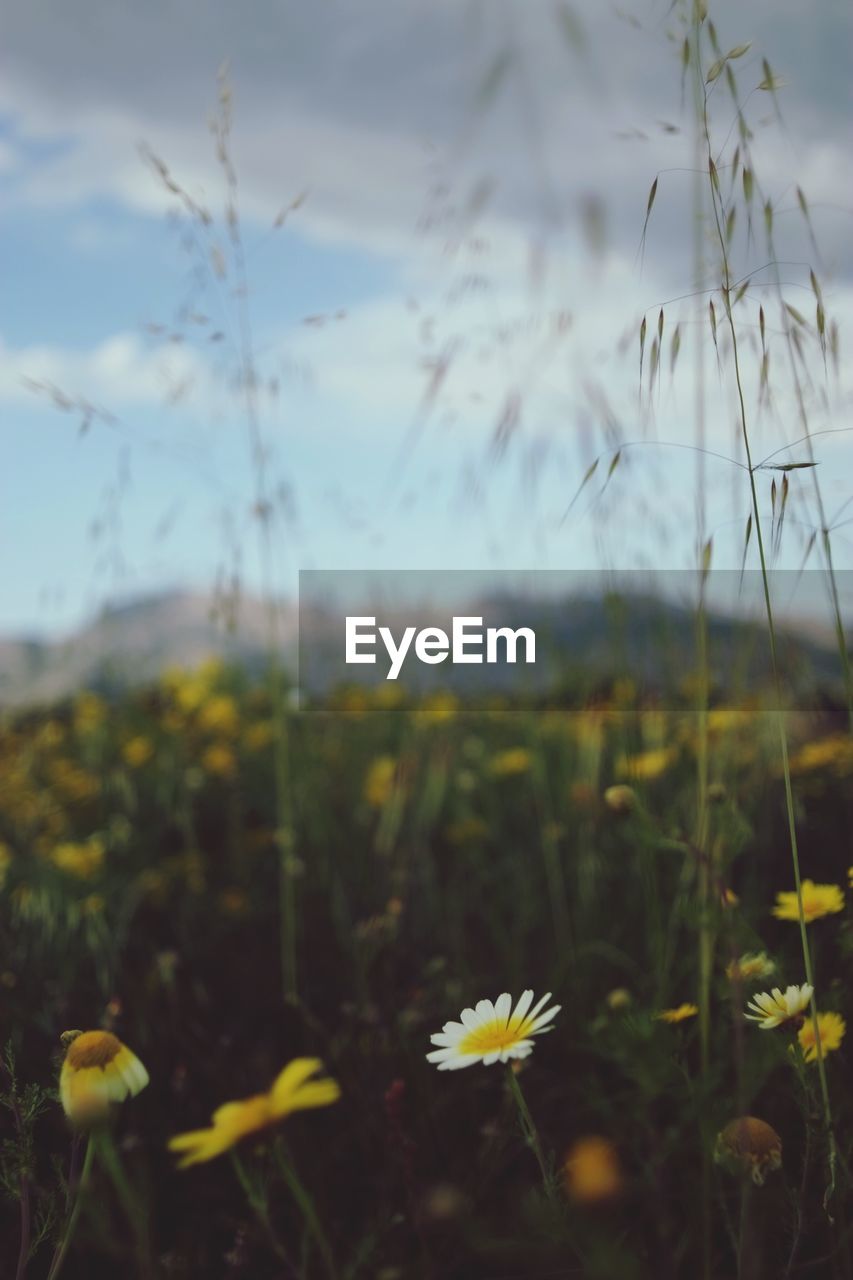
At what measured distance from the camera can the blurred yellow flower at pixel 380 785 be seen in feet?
7.08

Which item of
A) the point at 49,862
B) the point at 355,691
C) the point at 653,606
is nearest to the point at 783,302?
the point at 653,606

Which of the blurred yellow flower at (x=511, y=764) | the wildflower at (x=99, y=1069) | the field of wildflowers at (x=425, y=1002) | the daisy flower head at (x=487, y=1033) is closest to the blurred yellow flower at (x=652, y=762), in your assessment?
the field of wildflowers at (x=425, y=1002)

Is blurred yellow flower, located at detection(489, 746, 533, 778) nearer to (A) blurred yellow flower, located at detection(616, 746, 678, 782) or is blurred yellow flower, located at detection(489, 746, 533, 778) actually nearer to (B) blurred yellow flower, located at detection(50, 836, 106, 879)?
(A) blurred yellow flower, located at detection(616, 746, 678, 782)

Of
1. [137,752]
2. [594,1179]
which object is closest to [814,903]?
[594,1179]

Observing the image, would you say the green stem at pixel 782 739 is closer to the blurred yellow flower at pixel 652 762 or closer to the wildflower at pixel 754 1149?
the wildflower at pixel 754 1149

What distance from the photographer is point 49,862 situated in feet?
6.57

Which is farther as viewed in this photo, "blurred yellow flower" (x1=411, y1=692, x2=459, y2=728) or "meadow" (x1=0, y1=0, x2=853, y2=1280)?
"blurred yellow flower" (x1=411, y1=692, x2=459, y2=728)

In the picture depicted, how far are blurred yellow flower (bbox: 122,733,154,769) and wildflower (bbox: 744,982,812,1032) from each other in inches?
77.9

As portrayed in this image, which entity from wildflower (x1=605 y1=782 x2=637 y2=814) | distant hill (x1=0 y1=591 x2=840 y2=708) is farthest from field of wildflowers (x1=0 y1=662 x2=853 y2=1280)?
distant hill (x1=0 y1=591 x2=840 y2=708)

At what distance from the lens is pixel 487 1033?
728mm

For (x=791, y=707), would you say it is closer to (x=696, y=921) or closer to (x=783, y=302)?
Result: (x=783, y=302)

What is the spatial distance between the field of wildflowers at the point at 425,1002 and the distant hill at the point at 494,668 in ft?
0.40

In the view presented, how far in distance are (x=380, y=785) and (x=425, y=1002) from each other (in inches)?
32.7

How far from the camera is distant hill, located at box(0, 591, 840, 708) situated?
1.59 metres
